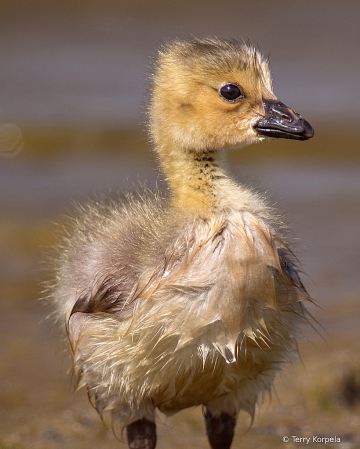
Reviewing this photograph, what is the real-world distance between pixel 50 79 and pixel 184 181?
40.0 ft

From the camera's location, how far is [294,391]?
16.9 ft

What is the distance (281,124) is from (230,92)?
1.01 feet

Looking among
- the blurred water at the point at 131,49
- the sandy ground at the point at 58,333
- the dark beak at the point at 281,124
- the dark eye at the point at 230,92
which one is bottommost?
the sandy ground at the point at 58,333

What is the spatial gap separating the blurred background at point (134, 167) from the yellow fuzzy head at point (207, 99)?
0.27 meters

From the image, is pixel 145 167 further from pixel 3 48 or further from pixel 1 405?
pixel 3 48

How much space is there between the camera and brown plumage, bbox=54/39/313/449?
128 inches

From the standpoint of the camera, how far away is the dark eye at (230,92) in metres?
3.54

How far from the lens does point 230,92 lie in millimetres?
3559

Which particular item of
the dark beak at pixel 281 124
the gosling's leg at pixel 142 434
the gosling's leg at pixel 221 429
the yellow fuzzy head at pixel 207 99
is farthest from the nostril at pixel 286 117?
the gosling's leg at pixel 142 434

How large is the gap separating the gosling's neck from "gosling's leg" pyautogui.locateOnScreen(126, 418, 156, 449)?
4.10 ft

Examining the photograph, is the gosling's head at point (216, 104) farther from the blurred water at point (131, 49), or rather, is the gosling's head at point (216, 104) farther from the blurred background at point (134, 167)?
the blurred water at point (131, 49)

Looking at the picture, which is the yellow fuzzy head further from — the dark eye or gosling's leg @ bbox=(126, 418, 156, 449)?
gosling's leg @ bbox=(126, 418, 156, 449)

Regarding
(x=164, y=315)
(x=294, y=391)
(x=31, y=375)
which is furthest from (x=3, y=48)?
(x=164, y=315)

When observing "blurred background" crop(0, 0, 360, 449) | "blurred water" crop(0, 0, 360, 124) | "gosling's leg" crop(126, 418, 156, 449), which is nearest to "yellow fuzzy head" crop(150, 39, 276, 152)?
"blurred background" crop(0, 0, 360, 449)
